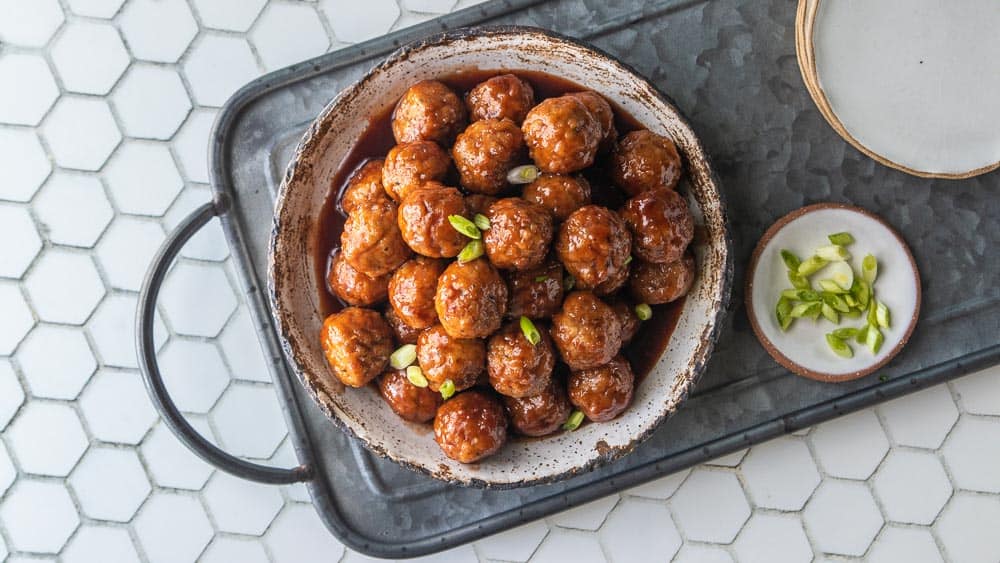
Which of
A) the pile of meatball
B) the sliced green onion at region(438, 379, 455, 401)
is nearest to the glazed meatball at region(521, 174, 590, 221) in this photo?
the pile of meatball

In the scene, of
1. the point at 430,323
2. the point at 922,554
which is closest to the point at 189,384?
the point at 430,323

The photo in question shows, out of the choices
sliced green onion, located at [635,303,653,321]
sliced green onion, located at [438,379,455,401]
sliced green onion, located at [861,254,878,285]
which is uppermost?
sliced green onion, located at [438,379,455,401]

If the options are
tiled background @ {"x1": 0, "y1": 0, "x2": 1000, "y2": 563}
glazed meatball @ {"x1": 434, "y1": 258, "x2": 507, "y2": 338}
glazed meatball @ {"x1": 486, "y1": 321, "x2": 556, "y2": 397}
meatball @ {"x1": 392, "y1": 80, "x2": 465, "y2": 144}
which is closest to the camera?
glazed meatball @ {"x1": 434, "y1": 258, "x2": 507, "y2": 338}

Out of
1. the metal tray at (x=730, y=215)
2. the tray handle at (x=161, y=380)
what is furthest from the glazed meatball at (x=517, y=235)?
the tray handle at (x=161, y=380)

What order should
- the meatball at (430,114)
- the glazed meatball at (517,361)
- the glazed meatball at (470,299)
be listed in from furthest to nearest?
the meatball at (430,114) < the glazed meatball at (517,361) < the glazed meatball at (470,299)

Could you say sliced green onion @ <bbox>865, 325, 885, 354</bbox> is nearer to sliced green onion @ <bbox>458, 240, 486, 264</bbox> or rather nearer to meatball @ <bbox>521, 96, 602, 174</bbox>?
meatball @ <bbox>521, 96, 602, 174</bbox>

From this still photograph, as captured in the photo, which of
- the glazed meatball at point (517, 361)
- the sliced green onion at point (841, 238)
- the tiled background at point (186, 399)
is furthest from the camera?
the tiled background at point (186, 399)

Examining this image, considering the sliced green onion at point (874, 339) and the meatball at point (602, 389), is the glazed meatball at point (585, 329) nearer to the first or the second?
the meatball at point (602, 389)
